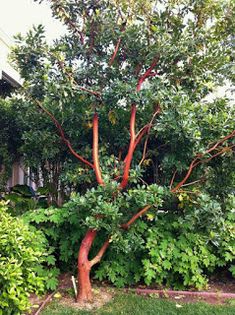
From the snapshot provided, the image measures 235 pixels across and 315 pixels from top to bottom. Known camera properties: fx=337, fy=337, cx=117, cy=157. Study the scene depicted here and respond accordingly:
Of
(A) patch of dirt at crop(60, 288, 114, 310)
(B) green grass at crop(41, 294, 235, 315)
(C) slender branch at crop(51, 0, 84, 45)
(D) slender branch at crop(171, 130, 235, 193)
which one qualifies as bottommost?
(B) green grass at crop(41, 294, 235, 315)

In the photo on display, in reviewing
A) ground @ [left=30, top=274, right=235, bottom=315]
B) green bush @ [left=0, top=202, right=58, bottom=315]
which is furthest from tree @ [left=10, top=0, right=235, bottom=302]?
green bush @ [left=0, top=202, right=58, bottom=315]

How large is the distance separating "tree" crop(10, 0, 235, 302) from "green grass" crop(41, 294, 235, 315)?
11.6 inches

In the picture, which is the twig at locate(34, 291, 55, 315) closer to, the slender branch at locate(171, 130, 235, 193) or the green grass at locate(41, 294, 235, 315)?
the green grass at locate(41, 294, 235, 315)

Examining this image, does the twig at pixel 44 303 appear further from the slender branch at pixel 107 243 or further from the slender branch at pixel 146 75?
the slender branch at pixel 146 75

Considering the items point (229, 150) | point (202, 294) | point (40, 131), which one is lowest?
point (202, 294)

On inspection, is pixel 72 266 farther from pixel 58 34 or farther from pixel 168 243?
pixel 58 34

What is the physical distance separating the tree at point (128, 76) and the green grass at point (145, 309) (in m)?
0.29

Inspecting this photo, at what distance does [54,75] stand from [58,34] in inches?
39.7

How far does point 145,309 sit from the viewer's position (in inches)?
144

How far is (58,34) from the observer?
14.8ft

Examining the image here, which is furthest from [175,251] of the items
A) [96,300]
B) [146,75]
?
[146,75]

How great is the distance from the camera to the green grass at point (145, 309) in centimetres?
355

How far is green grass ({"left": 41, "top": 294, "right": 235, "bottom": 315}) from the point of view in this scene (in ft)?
11.7

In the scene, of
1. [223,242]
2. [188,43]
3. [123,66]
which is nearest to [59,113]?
[123,66]
